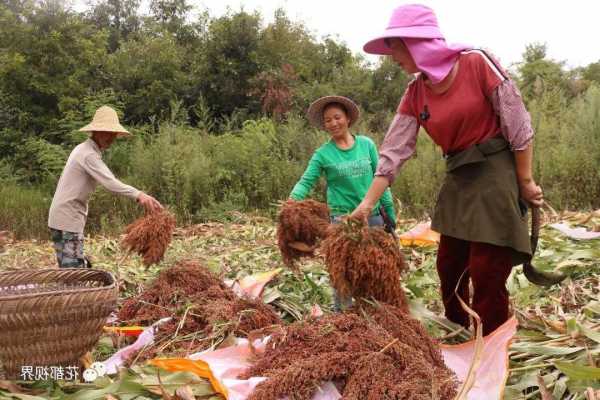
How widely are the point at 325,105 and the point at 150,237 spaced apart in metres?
1.49

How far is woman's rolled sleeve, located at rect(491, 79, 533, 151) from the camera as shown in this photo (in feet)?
7.67

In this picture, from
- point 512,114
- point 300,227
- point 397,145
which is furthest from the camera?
point 300,227

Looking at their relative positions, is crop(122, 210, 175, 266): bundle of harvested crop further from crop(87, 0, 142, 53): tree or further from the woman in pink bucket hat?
crop(87, 0, 142, 53): tree

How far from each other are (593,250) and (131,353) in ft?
10.6

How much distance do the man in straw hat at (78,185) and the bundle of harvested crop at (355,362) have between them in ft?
6.88

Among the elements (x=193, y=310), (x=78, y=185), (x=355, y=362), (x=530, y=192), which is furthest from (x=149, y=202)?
(x=530, y=192)

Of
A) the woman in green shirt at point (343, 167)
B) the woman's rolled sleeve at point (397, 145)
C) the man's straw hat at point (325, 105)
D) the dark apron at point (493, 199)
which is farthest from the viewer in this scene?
the man's straw hat at point (325, 105)

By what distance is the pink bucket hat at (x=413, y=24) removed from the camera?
2352 millimetres

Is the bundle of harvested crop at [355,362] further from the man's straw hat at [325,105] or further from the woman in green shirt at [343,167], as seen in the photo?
the man's straw hat at [325,105]

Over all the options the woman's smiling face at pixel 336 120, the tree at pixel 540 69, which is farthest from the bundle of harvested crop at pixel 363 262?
the tree at pixel 540 69

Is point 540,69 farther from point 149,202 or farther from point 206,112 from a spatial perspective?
point 149,202

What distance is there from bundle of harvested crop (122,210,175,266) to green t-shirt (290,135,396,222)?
0.99 meters

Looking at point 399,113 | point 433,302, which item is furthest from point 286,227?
point 433,302

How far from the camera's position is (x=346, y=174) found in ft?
12.0
